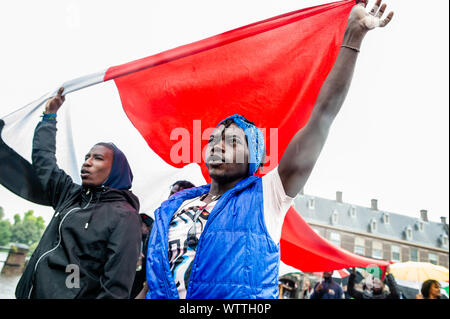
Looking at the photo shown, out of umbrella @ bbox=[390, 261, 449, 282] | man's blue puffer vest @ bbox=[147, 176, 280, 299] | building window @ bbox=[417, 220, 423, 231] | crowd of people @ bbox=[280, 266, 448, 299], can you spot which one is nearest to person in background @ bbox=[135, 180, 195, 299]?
man's blue puffer vest @ bbox=[147, 176, 280, 299]

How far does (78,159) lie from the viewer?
7.77 ft

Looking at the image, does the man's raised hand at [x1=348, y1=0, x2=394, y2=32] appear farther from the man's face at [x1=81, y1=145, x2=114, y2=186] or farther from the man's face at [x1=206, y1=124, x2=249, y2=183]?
the man's face at [x1=81, y1=145, x2=114, y2=186]

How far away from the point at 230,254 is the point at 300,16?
202 cm

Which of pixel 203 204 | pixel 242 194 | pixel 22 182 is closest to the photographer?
pixel 242 194

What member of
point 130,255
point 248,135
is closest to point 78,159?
point 130,255

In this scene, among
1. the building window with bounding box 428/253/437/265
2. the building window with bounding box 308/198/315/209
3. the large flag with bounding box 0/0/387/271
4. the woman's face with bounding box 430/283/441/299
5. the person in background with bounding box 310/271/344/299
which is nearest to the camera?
the large flag with bounding box 0/0/387/271

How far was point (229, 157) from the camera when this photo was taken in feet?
6.27

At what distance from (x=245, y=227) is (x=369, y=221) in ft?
152

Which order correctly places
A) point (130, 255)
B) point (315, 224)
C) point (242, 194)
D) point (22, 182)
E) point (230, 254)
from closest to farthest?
point (230, 254)
point (242, 194)
point (130, 255)
point (22, 182)
point (315, 224)

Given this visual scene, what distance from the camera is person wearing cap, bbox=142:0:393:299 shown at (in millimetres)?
1512

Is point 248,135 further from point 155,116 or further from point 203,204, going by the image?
point 155,116

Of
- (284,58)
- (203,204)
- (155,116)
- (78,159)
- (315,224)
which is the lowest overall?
(315,224)

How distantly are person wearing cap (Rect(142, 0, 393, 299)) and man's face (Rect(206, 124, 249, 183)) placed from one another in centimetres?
2

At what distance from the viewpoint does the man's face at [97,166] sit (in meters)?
2.23
